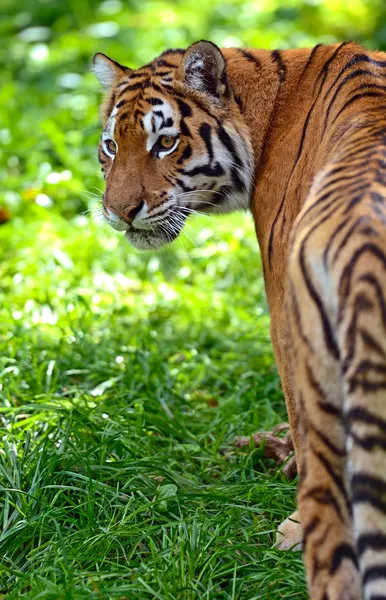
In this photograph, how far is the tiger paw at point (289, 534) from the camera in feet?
9.86

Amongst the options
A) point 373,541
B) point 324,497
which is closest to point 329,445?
point 324,497

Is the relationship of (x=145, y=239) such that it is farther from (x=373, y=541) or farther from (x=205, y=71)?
(x=373, y=541)

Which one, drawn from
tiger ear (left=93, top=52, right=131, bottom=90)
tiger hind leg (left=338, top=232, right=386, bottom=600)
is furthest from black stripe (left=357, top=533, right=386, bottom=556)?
tiger ear (left=93, top=52, right=131, bottom=90)

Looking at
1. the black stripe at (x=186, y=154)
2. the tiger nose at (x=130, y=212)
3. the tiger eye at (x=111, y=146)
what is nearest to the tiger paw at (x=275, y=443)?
the tiger nose at (x=130, y=212)

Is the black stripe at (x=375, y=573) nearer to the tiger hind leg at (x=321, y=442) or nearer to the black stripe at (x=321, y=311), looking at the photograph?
the tiger hind leg at (x=321, y=442)

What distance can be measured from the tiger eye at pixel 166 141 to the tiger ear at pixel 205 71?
22 cm

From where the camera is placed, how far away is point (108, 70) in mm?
3775

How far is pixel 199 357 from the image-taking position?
4.64m

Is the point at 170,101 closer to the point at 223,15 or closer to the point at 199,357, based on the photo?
the point at 199,357

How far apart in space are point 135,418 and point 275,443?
1.96 feet

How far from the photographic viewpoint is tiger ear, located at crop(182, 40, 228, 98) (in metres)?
3.40

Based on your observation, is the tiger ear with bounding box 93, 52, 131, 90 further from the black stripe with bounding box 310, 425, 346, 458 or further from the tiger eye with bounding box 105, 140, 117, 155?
the black stripe with bounding box 310, 425, 346, 458

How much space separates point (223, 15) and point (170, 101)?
6.60m

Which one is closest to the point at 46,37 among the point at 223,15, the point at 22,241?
the point at 223,15
